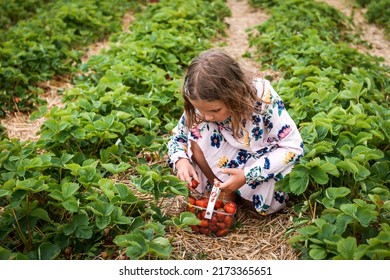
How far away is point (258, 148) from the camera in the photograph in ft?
8.14

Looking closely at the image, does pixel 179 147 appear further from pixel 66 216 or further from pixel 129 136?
pixel 66 216

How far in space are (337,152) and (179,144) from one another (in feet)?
2.86

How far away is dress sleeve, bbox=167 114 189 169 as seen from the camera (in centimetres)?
261

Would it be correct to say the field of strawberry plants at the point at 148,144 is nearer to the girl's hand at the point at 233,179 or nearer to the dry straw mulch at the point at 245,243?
the dry straw mulch at the point at 245,243

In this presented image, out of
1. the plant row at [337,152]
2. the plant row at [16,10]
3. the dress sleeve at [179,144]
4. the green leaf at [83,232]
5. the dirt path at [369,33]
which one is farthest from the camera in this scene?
the plant row at [16,10]

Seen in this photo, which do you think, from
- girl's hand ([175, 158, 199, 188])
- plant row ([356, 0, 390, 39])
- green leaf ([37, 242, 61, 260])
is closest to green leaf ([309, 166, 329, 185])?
girl's hand ([175, 158, 199, 188])

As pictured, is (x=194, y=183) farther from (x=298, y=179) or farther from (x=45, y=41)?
(x=45, y=41)

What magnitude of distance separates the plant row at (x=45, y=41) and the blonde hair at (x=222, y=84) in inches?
84.2

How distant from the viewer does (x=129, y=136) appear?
2.96 meters

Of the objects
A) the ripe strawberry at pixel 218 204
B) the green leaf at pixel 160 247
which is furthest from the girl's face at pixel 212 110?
the green leaf at pixel 160 247

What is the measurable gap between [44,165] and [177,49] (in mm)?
2329

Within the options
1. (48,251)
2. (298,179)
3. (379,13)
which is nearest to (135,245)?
(48,251)

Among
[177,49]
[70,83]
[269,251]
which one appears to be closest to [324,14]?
[177,49]

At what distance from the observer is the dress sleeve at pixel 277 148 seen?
2357mm
